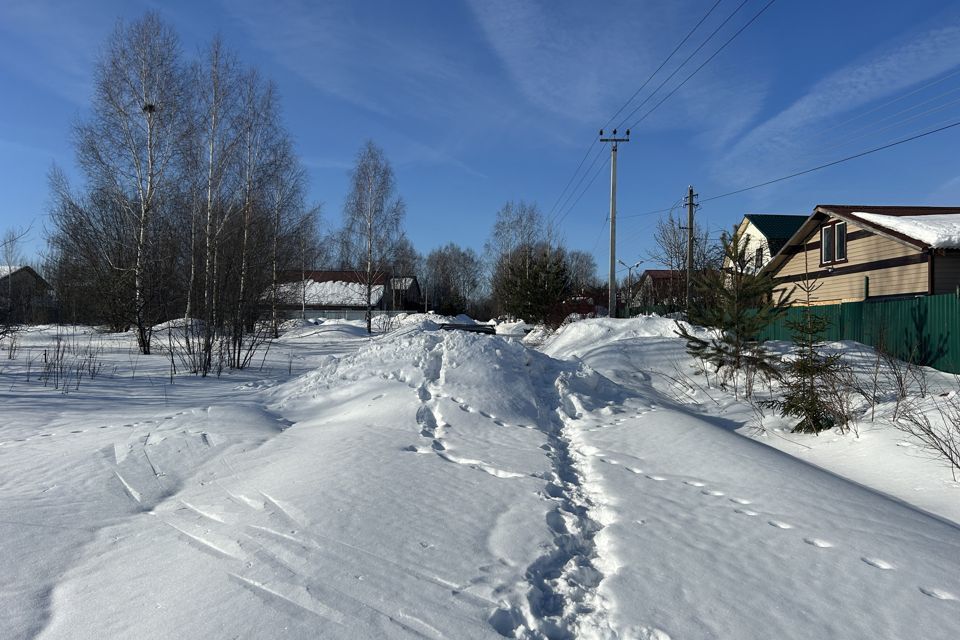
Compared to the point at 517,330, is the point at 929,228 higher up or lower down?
higher up

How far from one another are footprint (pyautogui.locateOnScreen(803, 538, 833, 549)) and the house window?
1967 cm

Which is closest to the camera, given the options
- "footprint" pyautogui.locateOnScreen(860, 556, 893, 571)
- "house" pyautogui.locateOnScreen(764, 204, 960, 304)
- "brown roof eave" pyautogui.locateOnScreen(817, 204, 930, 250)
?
"footprint" pyautogui.locateOnScreen(860, 556, 893, 571)

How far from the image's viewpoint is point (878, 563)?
344cm

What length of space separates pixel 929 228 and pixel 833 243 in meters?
5.00

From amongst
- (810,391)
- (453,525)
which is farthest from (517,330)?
(453,525)

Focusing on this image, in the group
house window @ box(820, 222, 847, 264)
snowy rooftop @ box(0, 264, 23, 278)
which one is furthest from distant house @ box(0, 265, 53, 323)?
house window @ box(820, 222, 847, 264)

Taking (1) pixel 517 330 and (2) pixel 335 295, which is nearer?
(1) pixel 517 330

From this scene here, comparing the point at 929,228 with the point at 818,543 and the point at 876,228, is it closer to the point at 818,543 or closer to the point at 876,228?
the point at 876,228

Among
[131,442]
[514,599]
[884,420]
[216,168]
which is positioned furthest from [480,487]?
[216,168]

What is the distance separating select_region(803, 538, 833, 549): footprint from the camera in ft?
12.1

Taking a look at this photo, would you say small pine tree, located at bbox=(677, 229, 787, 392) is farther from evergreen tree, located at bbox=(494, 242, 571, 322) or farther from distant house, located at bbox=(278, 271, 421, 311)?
distant house, located at bbox=(278, 271, 421, 311)

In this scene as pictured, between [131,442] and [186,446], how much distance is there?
2.19 feet

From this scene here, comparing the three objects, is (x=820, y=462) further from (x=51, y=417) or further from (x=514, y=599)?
(x=51, y=417)

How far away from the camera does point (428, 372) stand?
8711 mm
